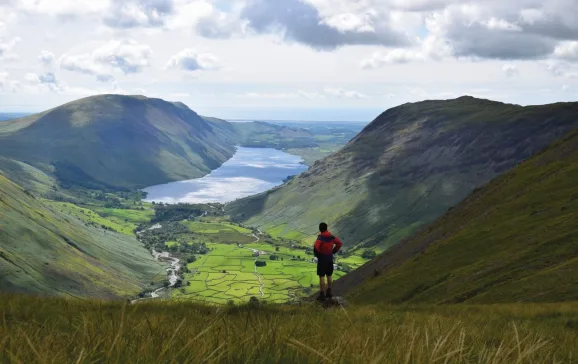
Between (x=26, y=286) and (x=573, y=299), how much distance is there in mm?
198176

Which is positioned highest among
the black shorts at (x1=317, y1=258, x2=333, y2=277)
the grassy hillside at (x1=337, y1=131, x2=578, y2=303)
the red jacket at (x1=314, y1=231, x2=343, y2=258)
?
the red jacket at (x1=314, y1=231, x2=343, y2=258)

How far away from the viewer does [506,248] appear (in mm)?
62188

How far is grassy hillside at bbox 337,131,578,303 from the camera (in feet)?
145

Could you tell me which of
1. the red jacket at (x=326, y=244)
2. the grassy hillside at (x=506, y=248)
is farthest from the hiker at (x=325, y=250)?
the grassy hillside at (x=506, y=248)

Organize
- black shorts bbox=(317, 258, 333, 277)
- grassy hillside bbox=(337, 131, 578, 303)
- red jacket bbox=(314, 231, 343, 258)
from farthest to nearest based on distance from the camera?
grassy hillside bbox=(337, 131, 578, 303)
black shorts bbox=(317, 258, 333, 277)
red jacket bbox=(314, 231, 343, 258)

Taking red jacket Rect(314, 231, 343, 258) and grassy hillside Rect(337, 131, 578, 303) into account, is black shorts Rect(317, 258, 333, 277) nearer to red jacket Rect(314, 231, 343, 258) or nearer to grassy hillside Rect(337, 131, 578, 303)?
red jacket Rect(314, 231, 343, 258)

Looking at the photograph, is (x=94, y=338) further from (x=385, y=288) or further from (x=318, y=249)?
(x=385, y=288)

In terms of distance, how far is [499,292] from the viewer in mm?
44531

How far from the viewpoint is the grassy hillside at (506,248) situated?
4434 cm

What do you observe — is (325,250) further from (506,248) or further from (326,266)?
(506,248)

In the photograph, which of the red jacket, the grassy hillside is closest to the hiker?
the red jacket

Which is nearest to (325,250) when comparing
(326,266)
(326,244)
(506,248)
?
(326,244)

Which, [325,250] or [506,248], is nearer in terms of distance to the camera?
[325,250]

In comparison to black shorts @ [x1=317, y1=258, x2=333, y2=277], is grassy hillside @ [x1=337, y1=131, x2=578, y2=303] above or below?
below
